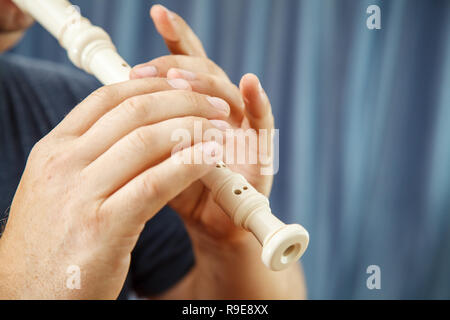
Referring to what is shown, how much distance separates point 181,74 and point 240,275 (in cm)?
29

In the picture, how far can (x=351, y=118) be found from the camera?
21.8 inches

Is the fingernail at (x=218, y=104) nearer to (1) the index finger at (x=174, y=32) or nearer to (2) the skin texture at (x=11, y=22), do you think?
(1) the index finger at (x=174, y=32)

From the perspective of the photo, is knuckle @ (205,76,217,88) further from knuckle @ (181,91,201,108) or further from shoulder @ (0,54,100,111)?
shoulder @ (0,54,100,111)

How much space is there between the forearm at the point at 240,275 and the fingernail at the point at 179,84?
9.1 inches

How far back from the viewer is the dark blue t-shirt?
1.40 ft

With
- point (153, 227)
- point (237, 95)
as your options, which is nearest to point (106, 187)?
point (237, 95)

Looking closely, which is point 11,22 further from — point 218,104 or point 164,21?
point 218,104

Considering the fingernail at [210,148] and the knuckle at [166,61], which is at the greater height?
the knuckle at [166,61]

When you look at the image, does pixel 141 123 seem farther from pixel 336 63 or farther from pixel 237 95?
pixel 336 63

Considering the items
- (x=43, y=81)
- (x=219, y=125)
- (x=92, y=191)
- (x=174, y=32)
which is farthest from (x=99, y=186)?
(x=43, y=81)

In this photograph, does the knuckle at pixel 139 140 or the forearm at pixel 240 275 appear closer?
the knuckle at pixel 139 140

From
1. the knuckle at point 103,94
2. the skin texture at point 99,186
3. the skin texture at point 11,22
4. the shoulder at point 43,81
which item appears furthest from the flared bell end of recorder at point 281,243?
the skin texture at point 11,22

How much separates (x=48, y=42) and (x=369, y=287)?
0.68 metres

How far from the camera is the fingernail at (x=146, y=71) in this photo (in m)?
0.38
